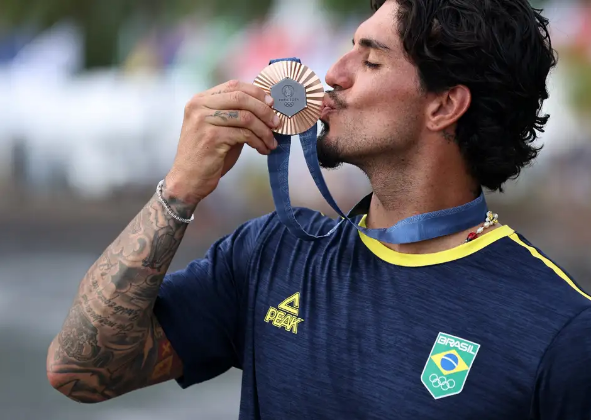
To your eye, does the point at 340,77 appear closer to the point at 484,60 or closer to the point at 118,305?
the point at 484,60

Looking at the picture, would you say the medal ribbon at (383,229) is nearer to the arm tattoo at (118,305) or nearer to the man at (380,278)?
the man at (380,278)

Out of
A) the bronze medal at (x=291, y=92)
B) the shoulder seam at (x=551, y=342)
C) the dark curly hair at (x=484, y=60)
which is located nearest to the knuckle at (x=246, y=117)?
the bronze medal at (x=291, y=92)

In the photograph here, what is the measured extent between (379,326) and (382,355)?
8 centimetres

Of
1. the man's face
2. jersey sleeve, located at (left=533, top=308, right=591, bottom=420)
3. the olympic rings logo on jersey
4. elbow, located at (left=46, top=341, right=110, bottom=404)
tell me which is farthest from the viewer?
the man's face

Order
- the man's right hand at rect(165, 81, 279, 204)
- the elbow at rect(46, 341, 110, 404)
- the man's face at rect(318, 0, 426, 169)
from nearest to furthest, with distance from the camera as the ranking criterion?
the man's right hand at rect(165, 81, 279, 204) < the elbow at rect(46, 341, 110, 404) < the man's face at rect(318, 0, 426, 169)

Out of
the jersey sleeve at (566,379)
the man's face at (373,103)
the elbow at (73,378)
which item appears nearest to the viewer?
the jersey sleeve at (566,379)

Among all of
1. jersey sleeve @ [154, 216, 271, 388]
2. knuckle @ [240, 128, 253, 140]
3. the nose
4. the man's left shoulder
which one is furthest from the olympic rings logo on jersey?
the nose

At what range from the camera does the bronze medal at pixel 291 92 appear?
2.38 metres

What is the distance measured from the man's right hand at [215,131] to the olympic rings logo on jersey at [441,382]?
0.74 m

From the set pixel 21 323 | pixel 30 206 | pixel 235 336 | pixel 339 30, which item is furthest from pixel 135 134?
pixel 235 336

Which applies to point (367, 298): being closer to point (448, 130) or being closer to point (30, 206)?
point (448, 130)

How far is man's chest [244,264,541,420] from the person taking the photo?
211cm

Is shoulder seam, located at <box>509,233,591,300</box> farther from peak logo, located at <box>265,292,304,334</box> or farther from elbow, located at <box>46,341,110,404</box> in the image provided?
elbow, located at <box>46,341,110,404</box>

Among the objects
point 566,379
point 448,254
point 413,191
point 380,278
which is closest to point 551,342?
point 566,379
